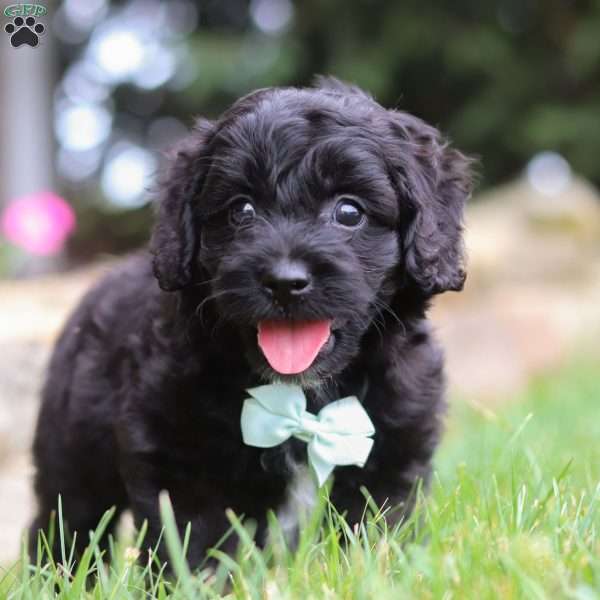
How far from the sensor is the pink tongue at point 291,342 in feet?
8.09

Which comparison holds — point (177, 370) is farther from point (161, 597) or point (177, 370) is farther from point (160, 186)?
point (161, 597)

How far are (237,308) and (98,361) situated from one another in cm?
83

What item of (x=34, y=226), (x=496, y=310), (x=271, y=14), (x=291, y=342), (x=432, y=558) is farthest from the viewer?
(x=271, y=14)

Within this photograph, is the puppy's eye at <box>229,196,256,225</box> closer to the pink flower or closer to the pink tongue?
the pink tongue

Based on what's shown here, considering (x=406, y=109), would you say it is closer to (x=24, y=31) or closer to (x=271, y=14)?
(x=271, y=14)

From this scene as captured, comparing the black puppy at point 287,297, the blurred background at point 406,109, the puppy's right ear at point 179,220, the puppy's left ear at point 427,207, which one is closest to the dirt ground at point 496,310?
the blurred background at point 406,109

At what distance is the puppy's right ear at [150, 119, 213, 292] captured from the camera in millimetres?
2686

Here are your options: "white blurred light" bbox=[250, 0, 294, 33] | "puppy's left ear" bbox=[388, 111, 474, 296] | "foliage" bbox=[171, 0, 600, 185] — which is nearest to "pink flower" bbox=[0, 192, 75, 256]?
"foliage" bbox=[171, 0, 600, 185]

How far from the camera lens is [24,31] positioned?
4.72 m

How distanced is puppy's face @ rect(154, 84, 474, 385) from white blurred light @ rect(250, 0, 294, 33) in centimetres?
803

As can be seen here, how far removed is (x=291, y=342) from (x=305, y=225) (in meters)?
0.28

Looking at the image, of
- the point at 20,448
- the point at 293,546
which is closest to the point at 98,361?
the point at 293,546

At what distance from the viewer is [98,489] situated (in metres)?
3.10

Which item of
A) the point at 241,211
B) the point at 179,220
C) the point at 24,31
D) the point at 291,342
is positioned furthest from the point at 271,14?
A: the point at 291,342
